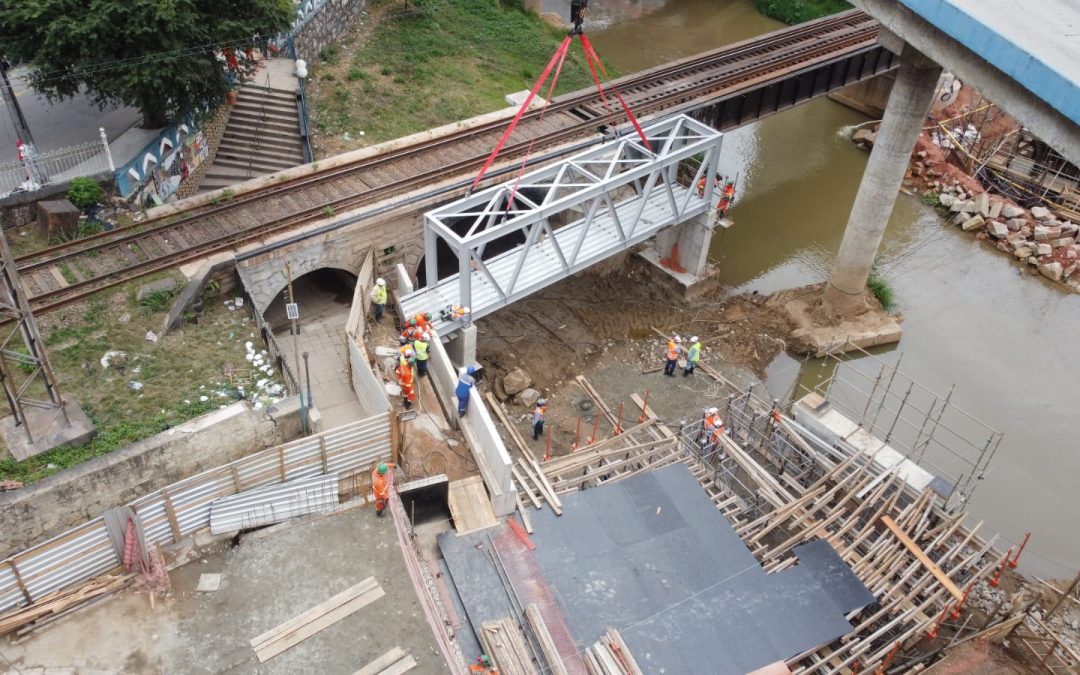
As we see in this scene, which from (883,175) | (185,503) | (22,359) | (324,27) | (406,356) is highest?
(324,27)

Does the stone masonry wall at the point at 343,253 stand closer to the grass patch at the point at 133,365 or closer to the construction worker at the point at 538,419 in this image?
the grass patch at the point at 133,365

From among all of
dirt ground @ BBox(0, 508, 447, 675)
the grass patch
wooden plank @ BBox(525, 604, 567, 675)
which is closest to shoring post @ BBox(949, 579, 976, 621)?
wooden plank @ BBox(525, 604, 567, 675)

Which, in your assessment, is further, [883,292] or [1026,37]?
[883,292]

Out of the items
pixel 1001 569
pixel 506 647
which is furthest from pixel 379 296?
pixel 1001 569

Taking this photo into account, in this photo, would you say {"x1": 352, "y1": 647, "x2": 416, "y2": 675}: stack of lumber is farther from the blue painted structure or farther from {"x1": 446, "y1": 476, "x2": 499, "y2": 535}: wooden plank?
the blue painted structure

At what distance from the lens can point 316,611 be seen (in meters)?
13.7

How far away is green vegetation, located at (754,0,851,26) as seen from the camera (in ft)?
150

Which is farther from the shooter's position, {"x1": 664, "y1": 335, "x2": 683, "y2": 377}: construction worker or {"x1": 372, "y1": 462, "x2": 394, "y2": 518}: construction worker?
{"x1": 664, "y1": 335, "x2": 683, "y2": 377}: construction worker

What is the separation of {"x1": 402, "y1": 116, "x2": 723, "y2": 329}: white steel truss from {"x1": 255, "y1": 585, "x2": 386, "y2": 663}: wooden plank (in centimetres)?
792

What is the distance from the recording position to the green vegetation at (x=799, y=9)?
45.7 m

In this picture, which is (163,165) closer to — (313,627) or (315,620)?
(315,620)

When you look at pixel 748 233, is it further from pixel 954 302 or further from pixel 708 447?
pixel 708 447

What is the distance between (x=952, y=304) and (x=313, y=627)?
23.2m

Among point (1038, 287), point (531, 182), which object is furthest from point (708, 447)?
point (1038, 287)
